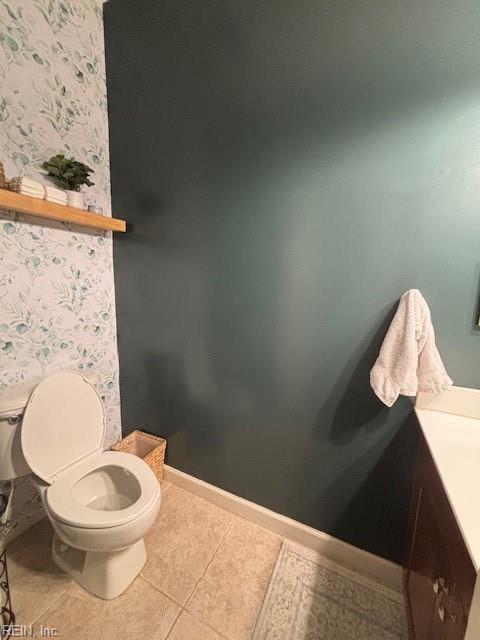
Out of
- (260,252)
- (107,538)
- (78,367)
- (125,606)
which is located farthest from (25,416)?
(260,252)

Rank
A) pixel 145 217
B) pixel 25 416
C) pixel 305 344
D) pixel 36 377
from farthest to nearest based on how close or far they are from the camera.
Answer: pixel 145 217
pixel 36 377
pixel 305 344
pixel 25 416

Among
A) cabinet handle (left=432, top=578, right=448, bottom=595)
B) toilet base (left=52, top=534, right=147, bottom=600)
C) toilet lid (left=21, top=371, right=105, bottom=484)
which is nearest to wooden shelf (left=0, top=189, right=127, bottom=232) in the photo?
toilet lid (left=21, top=371, right=105, bottom=484)

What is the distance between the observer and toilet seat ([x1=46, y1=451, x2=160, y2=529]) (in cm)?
96

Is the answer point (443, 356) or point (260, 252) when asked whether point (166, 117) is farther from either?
point (443, 356)

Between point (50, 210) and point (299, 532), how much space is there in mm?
1933

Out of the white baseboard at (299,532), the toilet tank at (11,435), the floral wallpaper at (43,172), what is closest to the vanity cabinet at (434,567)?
the white baseboard at (299,532)

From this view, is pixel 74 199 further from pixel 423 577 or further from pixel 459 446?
pixel 423 577

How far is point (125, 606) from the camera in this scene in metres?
1.08

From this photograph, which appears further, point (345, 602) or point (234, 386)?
point (234, 386)

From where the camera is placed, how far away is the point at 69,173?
127 centimetres

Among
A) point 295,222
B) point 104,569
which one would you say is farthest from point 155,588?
point 295,222

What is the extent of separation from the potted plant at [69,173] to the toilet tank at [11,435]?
916 mm

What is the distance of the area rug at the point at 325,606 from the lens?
3.35 feet

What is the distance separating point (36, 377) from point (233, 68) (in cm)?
173
